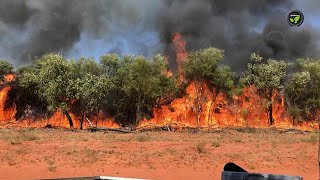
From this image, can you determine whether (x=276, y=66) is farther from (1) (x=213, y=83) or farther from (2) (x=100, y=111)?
(2) (x=100, y=111)

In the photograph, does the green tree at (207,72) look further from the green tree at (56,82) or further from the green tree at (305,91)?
the green tree at (56,82)

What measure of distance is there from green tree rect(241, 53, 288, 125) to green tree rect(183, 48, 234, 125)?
9.94 feet

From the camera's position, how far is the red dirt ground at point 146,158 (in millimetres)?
18312

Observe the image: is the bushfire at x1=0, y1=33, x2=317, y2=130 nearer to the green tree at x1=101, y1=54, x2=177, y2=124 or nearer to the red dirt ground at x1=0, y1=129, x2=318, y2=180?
the green tree at x1=101, y1=54, x2=177, y2=124

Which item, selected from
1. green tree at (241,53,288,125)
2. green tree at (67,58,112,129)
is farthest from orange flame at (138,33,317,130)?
green tree at (67,58,112,129)

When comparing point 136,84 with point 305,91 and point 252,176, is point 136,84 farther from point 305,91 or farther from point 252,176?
point 252,176

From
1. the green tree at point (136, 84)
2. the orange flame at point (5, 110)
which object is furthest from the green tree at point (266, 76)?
the orange flame at point (5, 110)

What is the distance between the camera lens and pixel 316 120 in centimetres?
5891

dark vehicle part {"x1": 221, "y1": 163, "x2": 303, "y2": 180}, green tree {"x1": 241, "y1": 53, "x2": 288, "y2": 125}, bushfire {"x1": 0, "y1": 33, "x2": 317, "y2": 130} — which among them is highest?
green tree {"x1": 241, "y1": 53, "x2": 288, "y2": 125}

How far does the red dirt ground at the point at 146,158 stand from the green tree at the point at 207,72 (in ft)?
101

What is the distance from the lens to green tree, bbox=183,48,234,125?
5597 cm

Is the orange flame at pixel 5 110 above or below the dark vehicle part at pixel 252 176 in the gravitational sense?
above

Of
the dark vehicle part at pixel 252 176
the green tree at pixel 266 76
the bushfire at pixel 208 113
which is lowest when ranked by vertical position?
the dark vehicle part at pixel 252 176

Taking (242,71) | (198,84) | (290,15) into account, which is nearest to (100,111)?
(198,84)
